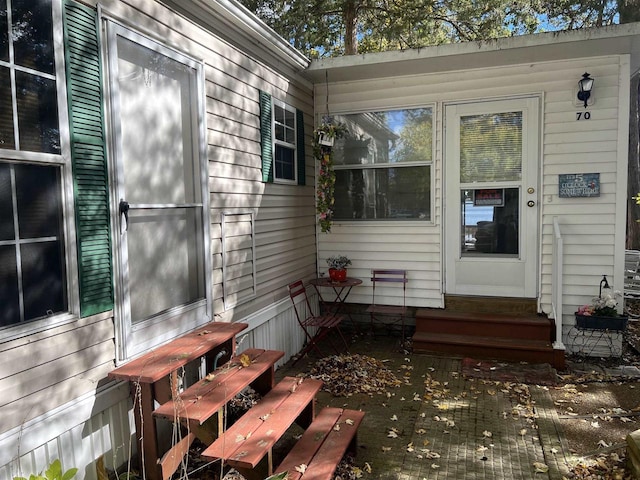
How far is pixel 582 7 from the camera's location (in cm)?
912

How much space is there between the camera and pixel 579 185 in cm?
471

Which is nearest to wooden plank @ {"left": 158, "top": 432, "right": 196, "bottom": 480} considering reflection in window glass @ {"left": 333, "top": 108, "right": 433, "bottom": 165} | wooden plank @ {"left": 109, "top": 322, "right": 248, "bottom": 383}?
wooden plank @ {"left": 109, "top": 322, "right": 248, "bottom": 383}

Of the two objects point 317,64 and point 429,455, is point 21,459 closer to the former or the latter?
point 429,455

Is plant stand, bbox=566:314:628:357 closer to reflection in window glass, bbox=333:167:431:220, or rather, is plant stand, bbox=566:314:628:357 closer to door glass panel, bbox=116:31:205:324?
reflection in window glass, bbox=333:167:431:220

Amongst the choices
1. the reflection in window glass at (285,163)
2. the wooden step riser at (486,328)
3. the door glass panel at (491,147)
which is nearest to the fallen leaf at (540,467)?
the wooden step riser at (486,328)

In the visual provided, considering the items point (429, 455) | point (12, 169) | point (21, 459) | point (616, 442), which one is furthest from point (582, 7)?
point (21, 459)

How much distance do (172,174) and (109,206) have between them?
0.68 meters

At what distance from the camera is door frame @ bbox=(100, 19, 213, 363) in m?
2.57

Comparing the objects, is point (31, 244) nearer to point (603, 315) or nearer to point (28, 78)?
point (28, 78)

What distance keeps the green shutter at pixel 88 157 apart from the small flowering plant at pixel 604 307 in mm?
4347

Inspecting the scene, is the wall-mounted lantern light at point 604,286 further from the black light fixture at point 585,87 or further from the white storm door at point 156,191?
the white storm door at point 156,191

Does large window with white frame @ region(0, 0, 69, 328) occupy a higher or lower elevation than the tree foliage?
lower

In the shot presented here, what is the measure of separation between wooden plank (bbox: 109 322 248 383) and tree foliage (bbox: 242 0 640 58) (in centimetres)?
756

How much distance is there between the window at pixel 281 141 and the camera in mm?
4395
